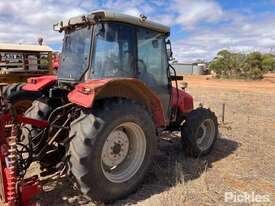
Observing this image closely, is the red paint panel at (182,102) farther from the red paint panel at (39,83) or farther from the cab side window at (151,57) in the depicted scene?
the red paint panel at (39,83)

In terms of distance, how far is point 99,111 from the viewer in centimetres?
408

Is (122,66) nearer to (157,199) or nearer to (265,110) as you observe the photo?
(157,199)

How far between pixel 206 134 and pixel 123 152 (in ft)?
7.28

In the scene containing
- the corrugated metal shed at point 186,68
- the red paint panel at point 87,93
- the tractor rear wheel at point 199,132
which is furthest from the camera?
the corrugated metal shed at point 186,68

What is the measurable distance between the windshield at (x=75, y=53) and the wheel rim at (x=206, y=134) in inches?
95.6

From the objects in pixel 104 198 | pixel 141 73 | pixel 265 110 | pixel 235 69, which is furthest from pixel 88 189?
pixel 235 69

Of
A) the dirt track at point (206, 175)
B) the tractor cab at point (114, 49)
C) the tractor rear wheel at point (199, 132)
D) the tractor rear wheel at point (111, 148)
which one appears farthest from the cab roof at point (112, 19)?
the dirt track at point (206, 175)

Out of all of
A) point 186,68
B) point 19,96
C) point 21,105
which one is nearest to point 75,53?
point 19,96

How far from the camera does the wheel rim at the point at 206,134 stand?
6137mm

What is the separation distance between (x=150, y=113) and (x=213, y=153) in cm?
206

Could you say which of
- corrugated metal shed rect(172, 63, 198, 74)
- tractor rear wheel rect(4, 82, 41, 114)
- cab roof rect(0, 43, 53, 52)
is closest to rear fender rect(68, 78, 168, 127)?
tractor rear wheel rect(4, 82, 41, 114)

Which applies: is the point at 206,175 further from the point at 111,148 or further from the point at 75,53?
the point at 75,53

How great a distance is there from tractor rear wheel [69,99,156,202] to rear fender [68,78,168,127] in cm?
14

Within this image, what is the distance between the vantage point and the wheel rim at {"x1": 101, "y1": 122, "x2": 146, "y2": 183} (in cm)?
435
